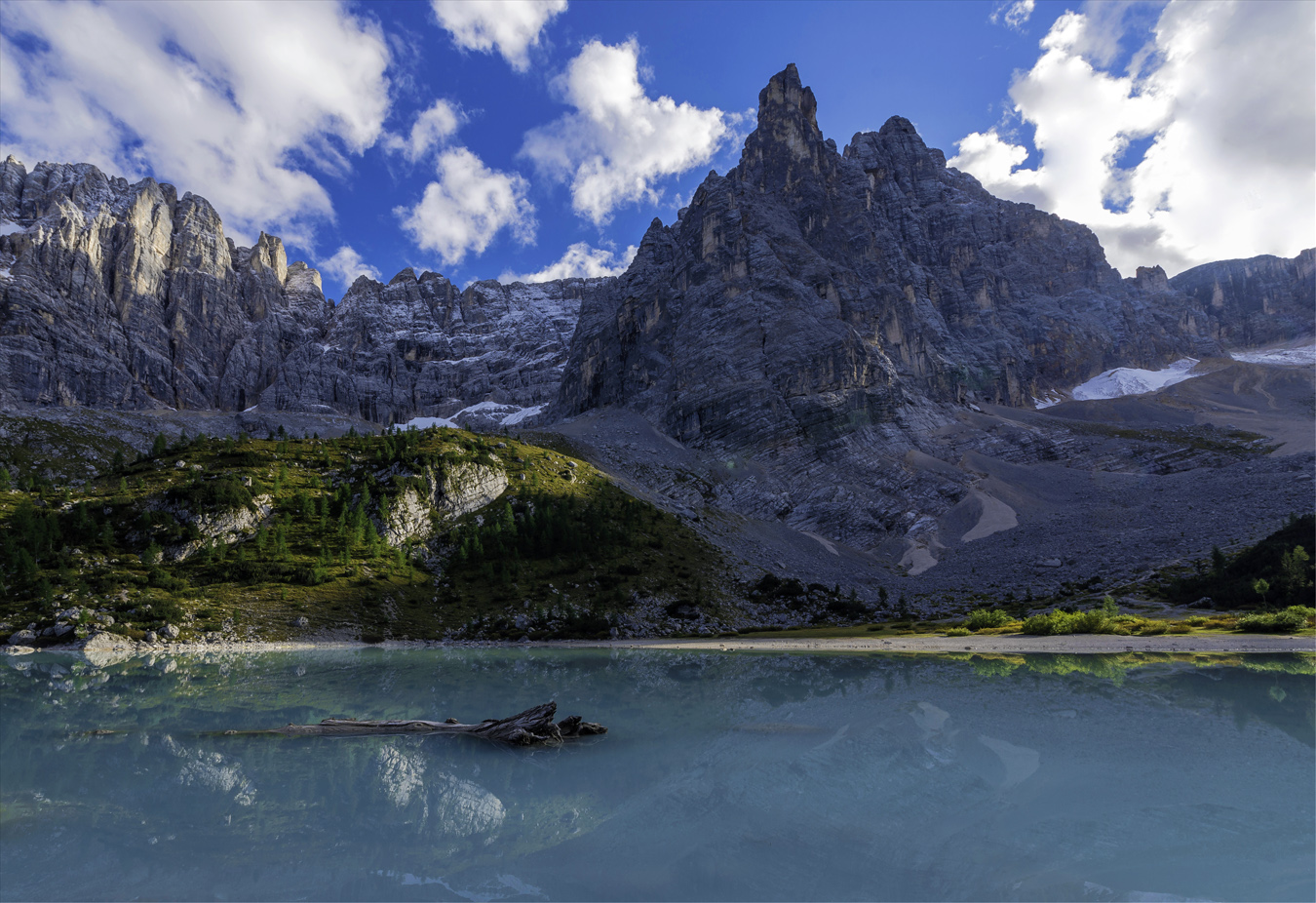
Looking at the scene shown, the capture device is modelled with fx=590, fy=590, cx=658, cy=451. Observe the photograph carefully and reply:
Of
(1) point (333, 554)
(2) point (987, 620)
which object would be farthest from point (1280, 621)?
(1) point (333, 554)

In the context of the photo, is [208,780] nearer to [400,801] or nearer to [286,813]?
[286,813]

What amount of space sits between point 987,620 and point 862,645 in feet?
52.4

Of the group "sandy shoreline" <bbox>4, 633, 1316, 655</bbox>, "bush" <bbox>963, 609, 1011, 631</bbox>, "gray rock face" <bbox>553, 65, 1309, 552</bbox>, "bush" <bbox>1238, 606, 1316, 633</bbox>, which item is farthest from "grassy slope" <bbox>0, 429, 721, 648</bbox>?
"bush" <bbox>1238, 606, 1316, 633</bbox>

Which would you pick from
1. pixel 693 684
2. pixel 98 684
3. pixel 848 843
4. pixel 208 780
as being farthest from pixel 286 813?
pixel 98 684

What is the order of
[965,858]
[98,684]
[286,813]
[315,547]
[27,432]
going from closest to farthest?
1. [965,858]
2. [286,813]
3. [98,684]
4. [315,547]
5. [27,432]

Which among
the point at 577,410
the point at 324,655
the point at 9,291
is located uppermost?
the point at 9,291

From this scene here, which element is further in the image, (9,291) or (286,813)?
(9,291)

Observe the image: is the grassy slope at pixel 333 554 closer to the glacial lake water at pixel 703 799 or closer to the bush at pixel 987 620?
the bush at pixel 987 620

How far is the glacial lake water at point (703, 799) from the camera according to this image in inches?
449

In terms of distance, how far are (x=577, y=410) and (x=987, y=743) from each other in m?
179

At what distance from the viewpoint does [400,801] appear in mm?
15516

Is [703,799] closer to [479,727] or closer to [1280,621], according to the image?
[479,727]

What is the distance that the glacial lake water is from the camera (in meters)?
11.4

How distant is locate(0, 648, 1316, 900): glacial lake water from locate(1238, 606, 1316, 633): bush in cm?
1963
